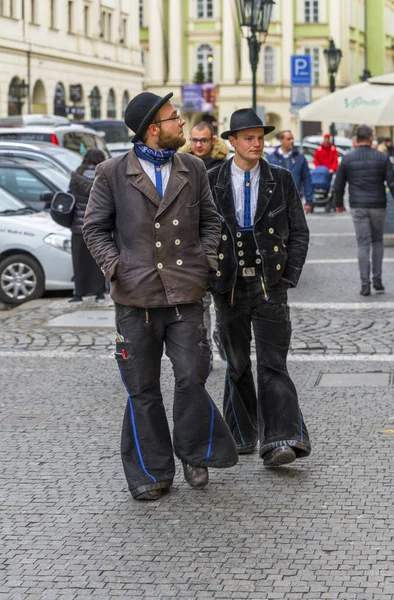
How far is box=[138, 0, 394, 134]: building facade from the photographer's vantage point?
9131 centimetres

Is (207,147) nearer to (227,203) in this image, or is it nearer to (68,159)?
(227,203)

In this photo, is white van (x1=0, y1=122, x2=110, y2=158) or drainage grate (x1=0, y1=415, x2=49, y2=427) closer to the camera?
drainage grate (x1=0, y1=415, x2=49, y2=427)

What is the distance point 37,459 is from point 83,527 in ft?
4.58

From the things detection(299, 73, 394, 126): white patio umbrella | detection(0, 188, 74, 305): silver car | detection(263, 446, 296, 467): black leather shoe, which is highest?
detection(299, 73, 394, 126): white patio umbrella

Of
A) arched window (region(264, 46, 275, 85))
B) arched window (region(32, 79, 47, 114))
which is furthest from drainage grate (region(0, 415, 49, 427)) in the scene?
arched window (region(264, 46, 275, 85))

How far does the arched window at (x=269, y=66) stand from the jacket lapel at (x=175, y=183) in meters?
87.5

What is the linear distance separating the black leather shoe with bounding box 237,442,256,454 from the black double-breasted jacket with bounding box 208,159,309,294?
0.89m

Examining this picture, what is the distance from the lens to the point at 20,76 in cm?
5709

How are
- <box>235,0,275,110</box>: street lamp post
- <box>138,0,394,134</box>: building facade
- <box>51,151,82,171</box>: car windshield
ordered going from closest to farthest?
<box>51,151,82,171</box>: car windshield → <box>235,0,275,110</box>: street lamp post → <box>138,0,394,134</box>: building facade

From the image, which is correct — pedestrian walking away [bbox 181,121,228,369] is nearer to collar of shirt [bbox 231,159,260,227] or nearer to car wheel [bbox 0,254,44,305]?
collar of shirt [bbox 231,159,260,227]

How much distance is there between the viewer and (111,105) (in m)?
70.4

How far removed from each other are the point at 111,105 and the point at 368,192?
5673 centimetres

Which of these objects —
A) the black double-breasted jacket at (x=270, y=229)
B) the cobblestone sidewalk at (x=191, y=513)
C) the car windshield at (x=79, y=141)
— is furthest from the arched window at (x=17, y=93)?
the black double-breasted jacket at (x=270, y=229)

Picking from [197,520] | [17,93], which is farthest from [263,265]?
[17,93]
